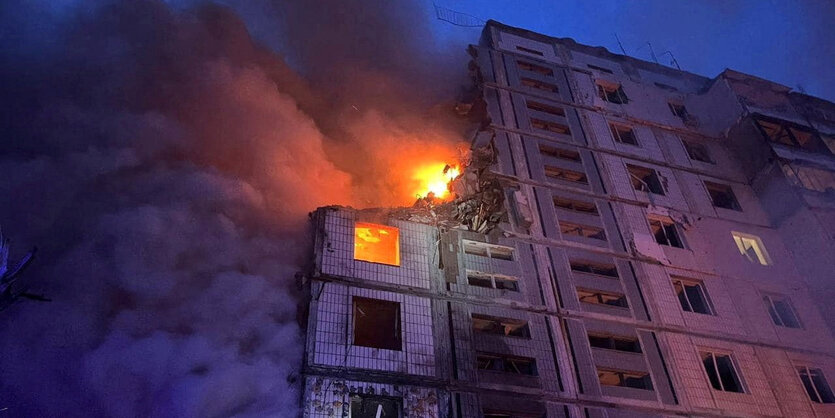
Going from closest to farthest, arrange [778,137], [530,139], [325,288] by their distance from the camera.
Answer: [325,288]
[530,139]
[778,137]

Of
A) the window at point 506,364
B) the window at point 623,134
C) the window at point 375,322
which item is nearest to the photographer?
the window at point 375,322

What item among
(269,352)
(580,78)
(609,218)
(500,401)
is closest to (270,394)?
(269,352)

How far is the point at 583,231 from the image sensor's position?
28328mm

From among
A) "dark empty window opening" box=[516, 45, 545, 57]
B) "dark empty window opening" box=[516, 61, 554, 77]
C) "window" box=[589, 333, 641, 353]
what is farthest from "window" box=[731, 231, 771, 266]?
"dark empty window opening" box=[516, 45, 545, 57]

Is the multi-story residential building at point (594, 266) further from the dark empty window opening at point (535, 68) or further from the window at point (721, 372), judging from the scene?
the dark empty window opening at point (535, 68)

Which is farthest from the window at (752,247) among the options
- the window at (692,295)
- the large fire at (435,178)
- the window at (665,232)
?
the large fire at (435,178)

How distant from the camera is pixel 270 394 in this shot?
1777cm

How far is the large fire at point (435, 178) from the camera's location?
92.2ft

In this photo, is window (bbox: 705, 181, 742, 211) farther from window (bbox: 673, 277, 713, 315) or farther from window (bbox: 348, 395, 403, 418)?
window (bbox: 348, 395, 403, 418)

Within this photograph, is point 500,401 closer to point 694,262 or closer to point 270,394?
point 270,394

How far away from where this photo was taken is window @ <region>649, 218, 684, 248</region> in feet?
95.9

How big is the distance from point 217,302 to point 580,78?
1000 inches

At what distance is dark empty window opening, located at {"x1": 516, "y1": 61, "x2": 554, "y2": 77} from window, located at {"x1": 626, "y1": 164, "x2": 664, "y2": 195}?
7665 millimetres

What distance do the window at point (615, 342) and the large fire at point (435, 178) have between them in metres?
8.50
